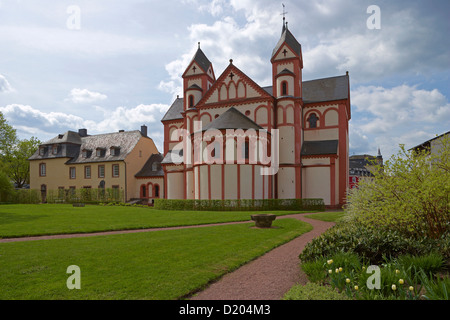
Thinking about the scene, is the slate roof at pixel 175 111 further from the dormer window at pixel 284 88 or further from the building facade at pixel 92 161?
the dormer window at pixel 284 88

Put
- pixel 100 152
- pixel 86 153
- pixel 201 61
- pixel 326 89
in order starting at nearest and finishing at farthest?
pixel 326 89 < pixel 201 61 < pixel 100 152 < pixel 86 153

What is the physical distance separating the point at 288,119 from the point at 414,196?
83.5 feet

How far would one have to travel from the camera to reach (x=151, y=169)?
1946 inches

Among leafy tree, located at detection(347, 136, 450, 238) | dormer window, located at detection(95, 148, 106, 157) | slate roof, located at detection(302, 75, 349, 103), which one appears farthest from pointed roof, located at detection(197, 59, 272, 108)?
leafy tree, located at detection(347, 136, 450, 238)

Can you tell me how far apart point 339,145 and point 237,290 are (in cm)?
3126

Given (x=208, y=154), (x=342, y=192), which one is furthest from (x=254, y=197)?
(x=342, y=192)

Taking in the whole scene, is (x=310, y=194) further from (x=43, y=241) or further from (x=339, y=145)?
(x=43, y=241)

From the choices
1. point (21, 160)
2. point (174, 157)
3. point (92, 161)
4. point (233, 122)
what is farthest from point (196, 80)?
point (21, 160)

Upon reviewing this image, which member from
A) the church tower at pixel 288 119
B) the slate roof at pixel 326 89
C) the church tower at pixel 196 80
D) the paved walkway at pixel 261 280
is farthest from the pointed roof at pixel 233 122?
the paved walkway at pixel 261 280

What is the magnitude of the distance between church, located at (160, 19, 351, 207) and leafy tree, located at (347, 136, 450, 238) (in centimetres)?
2064

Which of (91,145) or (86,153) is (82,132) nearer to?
(91,145)

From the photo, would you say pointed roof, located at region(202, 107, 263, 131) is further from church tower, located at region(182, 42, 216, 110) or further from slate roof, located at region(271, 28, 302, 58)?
slate roof, located at region(271, 28, 302, 58)

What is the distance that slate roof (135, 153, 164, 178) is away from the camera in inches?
1889

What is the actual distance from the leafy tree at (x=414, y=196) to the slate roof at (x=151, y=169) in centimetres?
3958
